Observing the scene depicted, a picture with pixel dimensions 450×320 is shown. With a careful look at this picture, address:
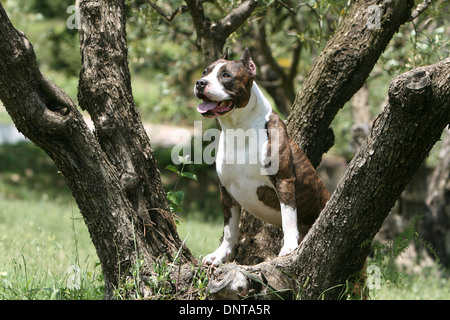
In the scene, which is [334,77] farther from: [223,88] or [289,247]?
[289,247]

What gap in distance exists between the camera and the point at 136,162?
13.2 feet

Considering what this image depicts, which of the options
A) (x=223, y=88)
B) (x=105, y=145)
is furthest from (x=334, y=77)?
(x=105, y=145)

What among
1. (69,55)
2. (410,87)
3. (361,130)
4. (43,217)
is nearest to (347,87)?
(410,87)

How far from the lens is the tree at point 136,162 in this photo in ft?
10.7

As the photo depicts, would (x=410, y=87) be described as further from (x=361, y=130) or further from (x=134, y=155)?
(x=361, y=130)

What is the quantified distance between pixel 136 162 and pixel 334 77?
1.80 m

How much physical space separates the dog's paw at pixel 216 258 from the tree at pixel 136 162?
18 centimetres

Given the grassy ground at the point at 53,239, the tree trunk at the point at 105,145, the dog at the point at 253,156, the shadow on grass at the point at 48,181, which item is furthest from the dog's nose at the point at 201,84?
the shadow on grass at the point at 48,181

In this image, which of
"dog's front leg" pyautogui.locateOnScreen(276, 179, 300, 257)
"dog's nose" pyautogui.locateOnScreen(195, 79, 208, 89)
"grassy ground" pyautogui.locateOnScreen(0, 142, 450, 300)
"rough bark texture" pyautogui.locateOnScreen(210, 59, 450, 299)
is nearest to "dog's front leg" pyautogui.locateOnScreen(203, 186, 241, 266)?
"grassy ground" pyautogui.locateOnScreen(0, 142, 450, 300)

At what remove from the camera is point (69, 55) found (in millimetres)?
13430
